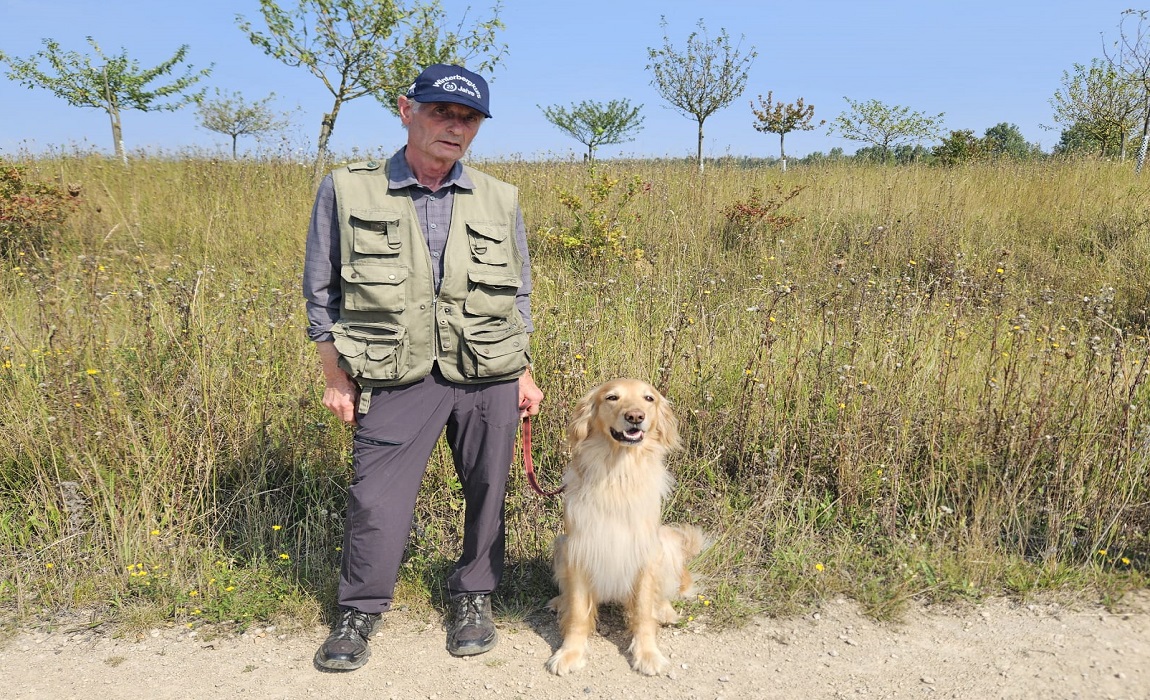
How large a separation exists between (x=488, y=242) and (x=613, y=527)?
4.03 ft

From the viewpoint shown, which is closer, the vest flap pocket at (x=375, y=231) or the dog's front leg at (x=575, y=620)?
the vest flap pocket at (x=375, y=231)

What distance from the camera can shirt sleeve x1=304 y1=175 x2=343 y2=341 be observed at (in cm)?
250

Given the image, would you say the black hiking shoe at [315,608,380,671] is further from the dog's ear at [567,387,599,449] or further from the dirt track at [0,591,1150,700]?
the dog's ear at [567,387,599,449]

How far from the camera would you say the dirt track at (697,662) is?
2.49 m

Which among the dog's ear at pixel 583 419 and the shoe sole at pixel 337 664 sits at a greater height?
the dog's ear at pixel 583 419

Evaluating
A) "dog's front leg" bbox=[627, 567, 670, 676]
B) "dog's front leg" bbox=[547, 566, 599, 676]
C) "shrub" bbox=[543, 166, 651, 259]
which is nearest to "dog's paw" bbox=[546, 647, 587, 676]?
"dog's front leg" bbox=[547, 566, 599, 676]

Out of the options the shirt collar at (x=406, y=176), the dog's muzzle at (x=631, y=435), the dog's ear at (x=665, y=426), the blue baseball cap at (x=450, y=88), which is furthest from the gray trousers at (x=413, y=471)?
the blue baseball cap at (x=450, y=88)

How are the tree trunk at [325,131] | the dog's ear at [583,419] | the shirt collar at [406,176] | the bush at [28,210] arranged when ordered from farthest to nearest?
the tree trunk at [325,131] < the bush at [28,210] < the dog's ear at [583,419] < the shirt collar at [406,176]

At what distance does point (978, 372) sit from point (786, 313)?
1.19m

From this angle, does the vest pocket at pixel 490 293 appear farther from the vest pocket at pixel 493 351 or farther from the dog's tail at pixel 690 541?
the dog's tail at pixel 690 541

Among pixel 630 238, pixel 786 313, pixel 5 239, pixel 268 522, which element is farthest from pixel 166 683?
pixel 5 239

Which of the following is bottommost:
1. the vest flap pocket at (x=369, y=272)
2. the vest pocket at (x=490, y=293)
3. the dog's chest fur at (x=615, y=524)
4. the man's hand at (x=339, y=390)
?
the dog's chest fur at (x=615, y=524)

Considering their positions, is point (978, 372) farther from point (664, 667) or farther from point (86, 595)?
point (86, 595)

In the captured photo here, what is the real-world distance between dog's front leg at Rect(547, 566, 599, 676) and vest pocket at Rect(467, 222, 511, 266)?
4.17ft
